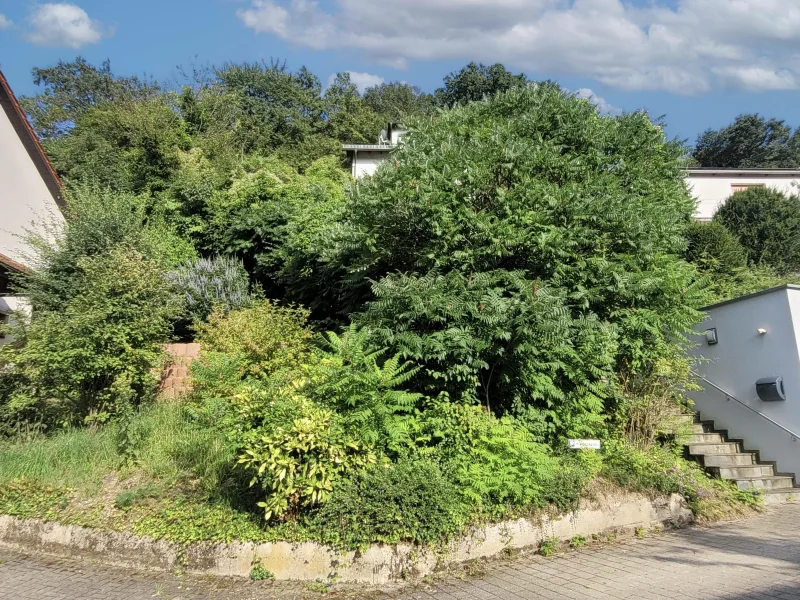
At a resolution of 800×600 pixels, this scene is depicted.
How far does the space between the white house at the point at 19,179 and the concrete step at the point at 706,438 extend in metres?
15.5

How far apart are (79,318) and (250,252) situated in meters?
6.34

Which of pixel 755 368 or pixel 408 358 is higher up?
pixel 408 358

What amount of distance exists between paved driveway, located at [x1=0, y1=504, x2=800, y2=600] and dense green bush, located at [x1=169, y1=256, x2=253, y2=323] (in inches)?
230

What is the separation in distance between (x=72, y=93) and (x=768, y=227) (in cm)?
5078

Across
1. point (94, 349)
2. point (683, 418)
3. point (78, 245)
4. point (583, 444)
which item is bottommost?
point (583, 444)

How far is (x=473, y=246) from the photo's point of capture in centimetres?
727

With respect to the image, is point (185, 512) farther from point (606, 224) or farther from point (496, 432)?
point (606, 224)

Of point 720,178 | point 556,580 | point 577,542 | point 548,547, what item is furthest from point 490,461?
point 720,178

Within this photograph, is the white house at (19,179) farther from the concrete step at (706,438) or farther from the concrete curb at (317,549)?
the concrete step at (706,438)

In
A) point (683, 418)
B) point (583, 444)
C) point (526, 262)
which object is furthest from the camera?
point (683, 418)

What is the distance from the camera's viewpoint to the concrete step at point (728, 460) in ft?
28.8

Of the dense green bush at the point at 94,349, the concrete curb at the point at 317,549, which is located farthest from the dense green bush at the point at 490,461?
the dense green bush at the point at 94,349

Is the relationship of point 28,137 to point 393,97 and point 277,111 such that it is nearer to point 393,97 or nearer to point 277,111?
point 277,111

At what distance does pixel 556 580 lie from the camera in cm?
Answer: 534
